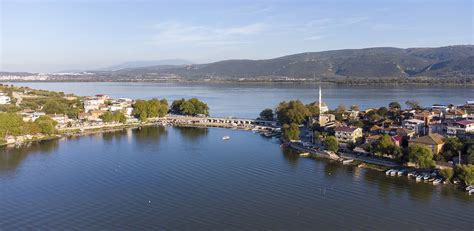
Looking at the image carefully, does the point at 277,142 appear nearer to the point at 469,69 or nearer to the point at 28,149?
the point at 28,149

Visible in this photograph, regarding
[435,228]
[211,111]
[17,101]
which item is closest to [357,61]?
[211,111]

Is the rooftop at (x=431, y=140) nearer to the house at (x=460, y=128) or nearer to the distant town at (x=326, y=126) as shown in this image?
the distant town at (x=326, y=126)

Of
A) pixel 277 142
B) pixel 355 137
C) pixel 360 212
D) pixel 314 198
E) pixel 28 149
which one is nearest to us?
pixel 360 212

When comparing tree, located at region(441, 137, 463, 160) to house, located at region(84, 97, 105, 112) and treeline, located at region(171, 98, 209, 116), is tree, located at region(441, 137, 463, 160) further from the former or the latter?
house, located at region(84, 97, 105, 112)

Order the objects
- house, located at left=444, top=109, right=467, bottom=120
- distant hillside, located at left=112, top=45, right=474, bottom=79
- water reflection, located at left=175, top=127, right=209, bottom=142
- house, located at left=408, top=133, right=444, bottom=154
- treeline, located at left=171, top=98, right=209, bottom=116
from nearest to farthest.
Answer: house, located at left=408, top=133, right=444, bottom=154 < house, located at left=444, top=109, right=467, bottom=120 < water reflection, located at left=175, top=127, right=209, bottom=142 < treeline, located at left=171, top=98, right=209, bottom=116 < distant hillside, located at left=112, top=45, right=474, bottom=79

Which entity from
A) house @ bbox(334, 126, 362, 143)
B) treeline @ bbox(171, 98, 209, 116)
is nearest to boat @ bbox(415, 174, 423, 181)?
house @ bbox(334, 126, 362, 143)

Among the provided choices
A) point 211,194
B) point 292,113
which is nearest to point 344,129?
point 292,113
